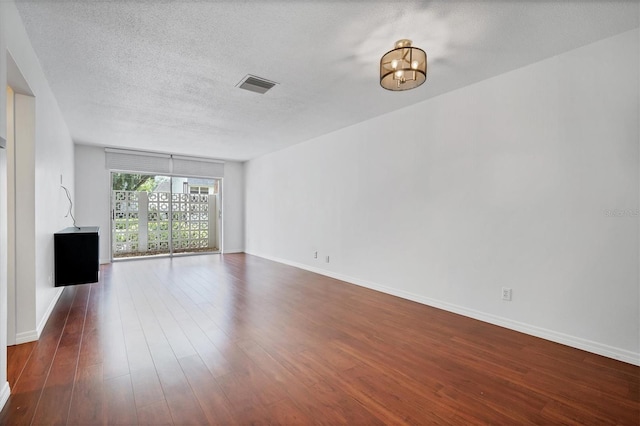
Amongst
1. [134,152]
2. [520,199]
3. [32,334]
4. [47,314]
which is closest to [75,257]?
[47,314]

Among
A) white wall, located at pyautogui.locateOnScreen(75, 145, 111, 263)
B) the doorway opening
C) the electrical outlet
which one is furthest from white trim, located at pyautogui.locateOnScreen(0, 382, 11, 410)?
the doorway opening

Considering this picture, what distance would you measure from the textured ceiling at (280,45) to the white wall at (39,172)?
152mm

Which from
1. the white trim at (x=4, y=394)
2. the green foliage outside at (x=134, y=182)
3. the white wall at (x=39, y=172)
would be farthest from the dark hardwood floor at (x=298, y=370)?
the green foliage outside at (x=134, y=182)

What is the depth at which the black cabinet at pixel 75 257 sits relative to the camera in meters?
3.33

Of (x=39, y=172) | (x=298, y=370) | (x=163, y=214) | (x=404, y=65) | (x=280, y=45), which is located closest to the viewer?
(x=298, y=370)

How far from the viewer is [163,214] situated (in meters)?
7.84

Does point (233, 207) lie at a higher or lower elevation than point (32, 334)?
higher

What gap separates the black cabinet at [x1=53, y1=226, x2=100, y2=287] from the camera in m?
3.33

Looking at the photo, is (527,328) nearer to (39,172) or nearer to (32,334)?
(32,334)

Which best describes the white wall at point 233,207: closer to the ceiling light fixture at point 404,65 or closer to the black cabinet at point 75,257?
the black cabinet at point 75,257

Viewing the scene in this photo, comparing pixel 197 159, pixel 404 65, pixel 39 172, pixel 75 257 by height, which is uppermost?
pixel 197 159

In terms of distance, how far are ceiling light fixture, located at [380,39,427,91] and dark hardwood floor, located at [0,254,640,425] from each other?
2.24 metres

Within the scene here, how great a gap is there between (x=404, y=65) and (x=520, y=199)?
5.80 ft

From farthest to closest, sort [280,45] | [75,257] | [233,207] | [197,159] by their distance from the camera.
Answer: [233,207] < [197,159] < [75,257] < [280,45]
